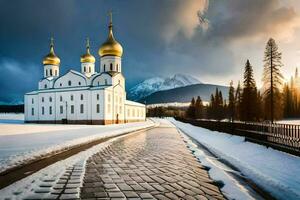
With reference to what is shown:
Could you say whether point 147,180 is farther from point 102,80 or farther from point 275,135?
point 102,80

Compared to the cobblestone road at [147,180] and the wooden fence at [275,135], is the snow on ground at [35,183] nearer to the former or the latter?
the cobblestone road at [147,180]

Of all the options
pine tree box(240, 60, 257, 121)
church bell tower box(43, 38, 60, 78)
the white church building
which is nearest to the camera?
pine tree box(240, 60, 257, 121)

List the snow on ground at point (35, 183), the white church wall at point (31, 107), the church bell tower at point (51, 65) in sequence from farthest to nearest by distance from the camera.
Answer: the church bell tower at point (51, 65), the white church wall at point (31, 107), the snow on ground at point (35, 183)

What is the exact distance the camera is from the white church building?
54.7 metres

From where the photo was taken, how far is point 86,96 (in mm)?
55656

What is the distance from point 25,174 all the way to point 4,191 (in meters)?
1.83

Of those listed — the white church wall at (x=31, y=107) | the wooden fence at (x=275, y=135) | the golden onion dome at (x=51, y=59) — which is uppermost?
the golden onion dome at (x=51, y=59)

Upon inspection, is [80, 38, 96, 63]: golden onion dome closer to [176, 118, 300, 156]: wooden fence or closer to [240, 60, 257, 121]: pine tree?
[240, 60, 257, 121]: pine tree

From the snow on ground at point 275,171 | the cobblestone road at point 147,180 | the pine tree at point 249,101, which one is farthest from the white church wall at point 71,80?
the cobblestone road at point 147,180

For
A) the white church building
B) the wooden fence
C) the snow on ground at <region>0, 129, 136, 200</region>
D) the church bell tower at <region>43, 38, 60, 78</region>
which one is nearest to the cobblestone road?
the snow on ground at <region>0, 129, 136, 200</region>

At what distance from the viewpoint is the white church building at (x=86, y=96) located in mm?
54688

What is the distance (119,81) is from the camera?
2413 inches

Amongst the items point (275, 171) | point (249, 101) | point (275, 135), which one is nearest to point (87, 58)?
point (249, 101)

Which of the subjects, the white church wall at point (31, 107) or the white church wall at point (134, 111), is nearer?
the white church wall at point (31, 107)
